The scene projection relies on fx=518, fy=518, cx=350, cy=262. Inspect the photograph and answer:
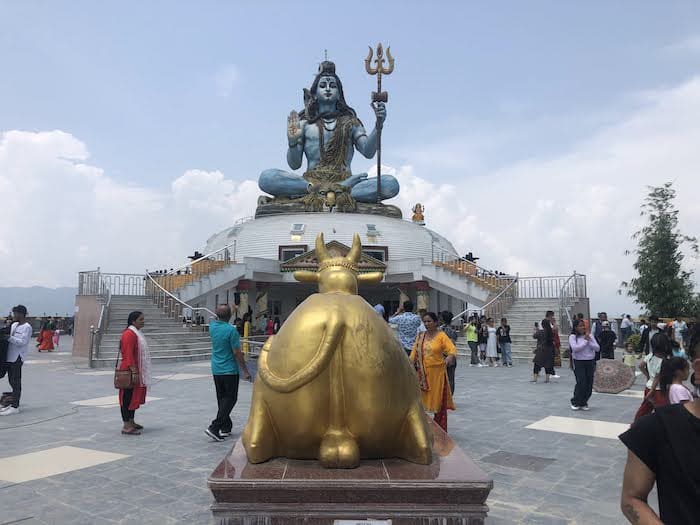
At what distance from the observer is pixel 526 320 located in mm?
18047

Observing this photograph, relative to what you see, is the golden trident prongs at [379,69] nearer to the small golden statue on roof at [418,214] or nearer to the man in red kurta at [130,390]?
the small golden statue on roof at [418,214]

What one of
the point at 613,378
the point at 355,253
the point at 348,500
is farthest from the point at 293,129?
the point at 348,500

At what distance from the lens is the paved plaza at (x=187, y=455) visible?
384 cm

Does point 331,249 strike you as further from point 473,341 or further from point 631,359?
point 631,359

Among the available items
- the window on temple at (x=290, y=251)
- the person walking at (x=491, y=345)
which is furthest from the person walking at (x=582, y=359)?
the window on temple at (x=290, y=251)

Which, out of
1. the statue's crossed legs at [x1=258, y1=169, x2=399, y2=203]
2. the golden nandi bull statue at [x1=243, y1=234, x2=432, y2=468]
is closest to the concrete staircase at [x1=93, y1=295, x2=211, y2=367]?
the golden nandi bull statue at [x1=243, y1=234, x2=432, y2=468]

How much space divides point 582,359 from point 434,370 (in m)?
3.16

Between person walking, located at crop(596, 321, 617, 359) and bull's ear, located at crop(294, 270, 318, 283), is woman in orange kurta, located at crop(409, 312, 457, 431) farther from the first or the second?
person walking, located at crop(596, 321, 617, 359)

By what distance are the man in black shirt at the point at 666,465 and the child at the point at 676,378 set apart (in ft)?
9.30

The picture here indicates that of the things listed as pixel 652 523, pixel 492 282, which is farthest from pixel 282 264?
pixel 652 523

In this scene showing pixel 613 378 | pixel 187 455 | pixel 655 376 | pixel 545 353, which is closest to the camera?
pixel 655 376

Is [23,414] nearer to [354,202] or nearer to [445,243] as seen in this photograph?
[354,202]

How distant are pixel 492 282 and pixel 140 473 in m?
18.5

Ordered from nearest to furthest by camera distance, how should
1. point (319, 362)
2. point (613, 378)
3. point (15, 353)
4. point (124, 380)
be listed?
point (319, 362) < point (124, 380) < point (15, 353) < point (613, 378)
